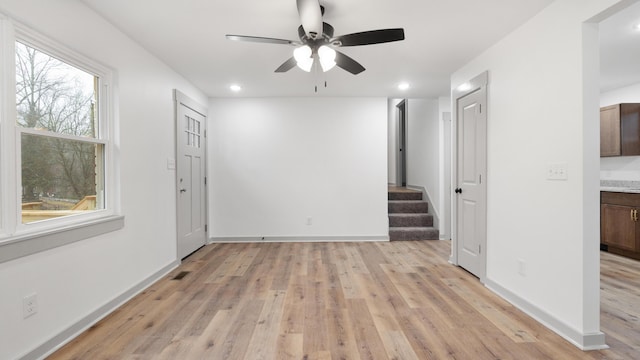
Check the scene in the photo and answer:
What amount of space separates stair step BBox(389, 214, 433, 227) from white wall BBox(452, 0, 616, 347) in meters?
2.28

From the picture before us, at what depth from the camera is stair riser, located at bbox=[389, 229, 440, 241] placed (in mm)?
4977

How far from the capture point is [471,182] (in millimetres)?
3309

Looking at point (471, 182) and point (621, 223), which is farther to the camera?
point (621, 223)

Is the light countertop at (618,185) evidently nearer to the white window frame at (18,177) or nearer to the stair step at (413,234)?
the stair step at (413,234)

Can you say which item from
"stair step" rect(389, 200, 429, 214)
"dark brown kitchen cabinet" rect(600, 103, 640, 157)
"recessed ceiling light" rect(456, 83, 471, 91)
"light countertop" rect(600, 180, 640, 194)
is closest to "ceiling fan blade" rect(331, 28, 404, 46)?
"recessed ceiling light" rect(456, 83, 471, 91)

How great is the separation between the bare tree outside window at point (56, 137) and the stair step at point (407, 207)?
4430mm

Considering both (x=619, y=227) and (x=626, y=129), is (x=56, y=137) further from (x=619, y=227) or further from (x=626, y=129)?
(x=626, y=129)

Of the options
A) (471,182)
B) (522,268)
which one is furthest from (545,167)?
(471,182)

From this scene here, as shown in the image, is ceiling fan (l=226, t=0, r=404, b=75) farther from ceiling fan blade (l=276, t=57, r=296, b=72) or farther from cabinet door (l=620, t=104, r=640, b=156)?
cabinet door (l=620, t=104, r=640, b=156)

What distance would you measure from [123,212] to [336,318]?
6.77 ft

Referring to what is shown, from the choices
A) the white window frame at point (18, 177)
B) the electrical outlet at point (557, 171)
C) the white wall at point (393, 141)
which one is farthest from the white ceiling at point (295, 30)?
the white wall at point (393, 141)

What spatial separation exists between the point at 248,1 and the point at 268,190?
10.4ft

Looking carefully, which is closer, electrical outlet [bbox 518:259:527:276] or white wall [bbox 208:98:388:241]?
electrical outlet [bbox 518:259:527:276]

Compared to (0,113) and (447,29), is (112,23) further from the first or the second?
(447,29)
